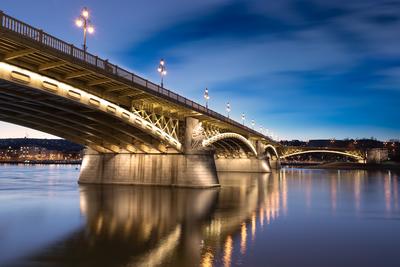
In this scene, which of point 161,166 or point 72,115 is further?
point 161,166

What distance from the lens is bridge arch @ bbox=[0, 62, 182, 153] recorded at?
2564 centimetres

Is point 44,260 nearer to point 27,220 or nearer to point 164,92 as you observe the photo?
point 27,220

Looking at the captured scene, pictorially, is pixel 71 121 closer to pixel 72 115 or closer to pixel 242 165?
pixel 72 115

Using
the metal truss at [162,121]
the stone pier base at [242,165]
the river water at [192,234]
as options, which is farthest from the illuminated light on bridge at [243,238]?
the stone pier base at [242,165]

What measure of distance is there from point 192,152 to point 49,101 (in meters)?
19.0

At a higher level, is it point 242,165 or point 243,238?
point 242,165

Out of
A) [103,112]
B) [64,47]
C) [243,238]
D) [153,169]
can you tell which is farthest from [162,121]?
[243,238]

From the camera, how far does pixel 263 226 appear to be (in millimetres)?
21297

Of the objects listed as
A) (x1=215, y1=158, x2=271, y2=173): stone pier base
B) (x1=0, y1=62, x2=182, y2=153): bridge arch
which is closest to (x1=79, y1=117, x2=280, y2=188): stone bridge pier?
(x1=0, y1=62, x2=182, y2=153): bridge arch

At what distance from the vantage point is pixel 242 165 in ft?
341

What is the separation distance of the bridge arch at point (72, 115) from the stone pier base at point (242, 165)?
60.2 m

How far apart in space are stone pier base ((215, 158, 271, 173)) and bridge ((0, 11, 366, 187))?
43713 millimetres

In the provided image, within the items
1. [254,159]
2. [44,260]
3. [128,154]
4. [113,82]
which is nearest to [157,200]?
[113,82]

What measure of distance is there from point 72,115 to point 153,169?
13.0 meters
